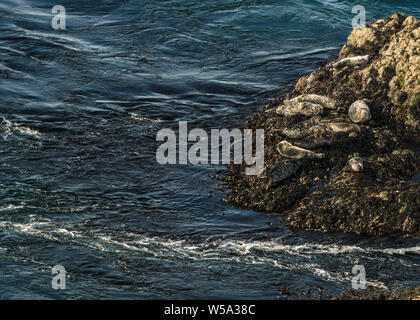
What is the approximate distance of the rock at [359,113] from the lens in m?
13.7

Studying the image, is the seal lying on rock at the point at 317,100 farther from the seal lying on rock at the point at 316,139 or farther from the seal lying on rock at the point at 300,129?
the seal lying on rock at the point at 316,139

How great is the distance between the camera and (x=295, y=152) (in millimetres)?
12898

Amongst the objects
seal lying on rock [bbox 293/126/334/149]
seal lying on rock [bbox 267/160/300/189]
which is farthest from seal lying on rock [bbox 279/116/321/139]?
seal lying on rock [bbox 267/160/300/189]

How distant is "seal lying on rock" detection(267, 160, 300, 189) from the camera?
12.6 metres

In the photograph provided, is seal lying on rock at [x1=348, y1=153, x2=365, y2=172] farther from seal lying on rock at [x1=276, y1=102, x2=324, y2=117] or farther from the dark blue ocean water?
seal lying on rock at [x1=276, y1=102, x2=324, y2=117]

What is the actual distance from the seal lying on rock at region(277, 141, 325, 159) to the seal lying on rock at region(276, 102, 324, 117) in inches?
56.0

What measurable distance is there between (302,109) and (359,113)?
1.16 metres

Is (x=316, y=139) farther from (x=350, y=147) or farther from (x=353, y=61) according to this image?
(x=353, y=61)

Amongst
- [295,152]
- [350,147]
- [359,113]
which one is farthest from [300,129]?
[359,113]

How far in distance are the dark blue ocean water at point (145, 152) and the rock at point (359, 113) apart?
8.82 feet

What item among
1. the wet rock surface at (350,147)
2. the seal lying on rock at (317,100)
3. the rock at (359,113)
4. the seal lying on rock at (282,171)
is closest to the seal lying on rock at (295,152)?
the wet rock surface at (350,147)

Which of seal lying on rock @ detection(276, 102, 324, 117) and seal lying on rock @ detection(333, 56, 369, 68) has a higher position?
seal lying on rock @ detection(333, 56, 369, 68)

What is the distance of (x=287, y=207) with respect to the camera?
12.4 metres
